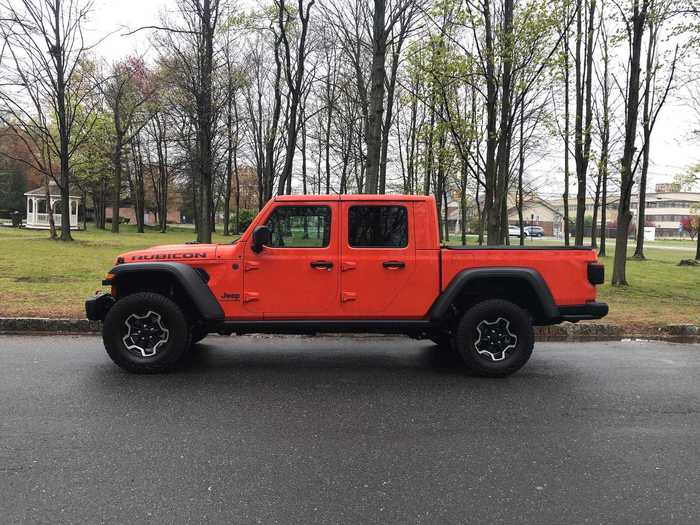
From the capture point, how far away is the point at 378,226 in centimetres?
542

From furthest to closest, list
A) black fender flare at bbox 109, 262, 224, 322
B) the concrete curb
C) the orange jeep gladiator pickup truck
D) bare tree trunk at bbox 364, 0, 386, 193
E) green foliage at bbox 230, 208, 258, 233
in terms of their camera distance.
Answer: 1. bare tree trunk at bbox 364, 0, 386, 193
2. the concrete curb
3. green foliage at bbox 230, 208, 258, 233
4. the orange jeep gladiator pickup truck
5. black fender flare at bbox 109, 262, 224, 322

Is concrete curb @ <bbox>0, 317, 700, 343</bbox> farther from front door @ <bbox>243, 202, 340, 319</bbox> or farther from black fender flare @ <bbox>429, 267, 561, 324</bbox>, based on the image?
front door @ <bbox>243, 202, 340, 319</bbox>

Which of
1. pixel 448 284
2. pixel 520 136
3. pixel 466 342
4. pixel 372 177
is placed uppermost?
pixel 520 136

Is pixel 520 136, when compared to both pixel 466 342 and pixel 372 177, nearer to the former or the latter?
pixel 372 177

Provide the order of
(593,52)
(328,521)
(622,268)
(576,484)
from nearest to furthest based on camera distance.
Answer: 1. (328,521)
2. (576,484)
3. (622,268)
4. (593,52)

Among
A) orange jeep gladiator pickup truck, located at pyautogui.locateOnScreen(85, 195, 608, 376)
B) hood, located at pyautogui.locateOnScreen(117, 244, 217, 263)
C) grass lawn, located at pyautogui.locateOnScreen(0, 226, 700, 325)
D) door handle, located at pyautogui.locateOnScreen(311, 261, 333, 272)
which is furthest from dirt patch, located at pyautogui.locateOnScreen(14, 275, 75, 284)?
door handle, located at pyautogui.locateOnScreen(311, 261, 333, 272)

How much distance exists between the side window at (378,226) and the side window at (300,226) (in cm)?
28

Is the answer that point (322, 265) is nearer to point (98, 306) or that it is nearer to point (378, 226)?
point (378, 226)

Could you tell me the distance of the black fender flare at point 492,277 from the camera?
17.0 ft

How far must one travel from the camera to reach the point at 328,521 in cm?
263

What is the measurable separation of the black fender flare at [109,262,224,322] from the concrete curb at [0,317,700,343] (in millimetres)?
2743

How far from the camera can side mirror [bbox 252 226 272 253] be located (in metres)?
5.11

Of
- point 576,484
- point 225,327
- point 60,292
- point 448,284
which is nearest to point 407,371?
point 448,284

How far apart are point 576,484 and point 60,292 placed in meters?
9.88
